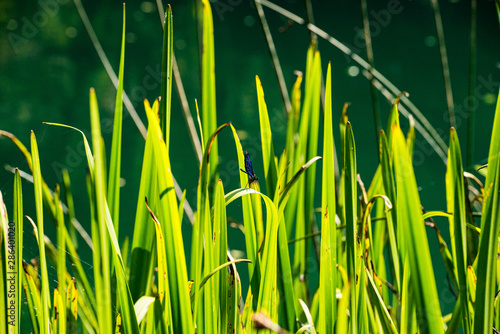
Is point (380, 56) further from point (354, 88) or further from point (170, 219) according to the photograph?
point (170, 219)

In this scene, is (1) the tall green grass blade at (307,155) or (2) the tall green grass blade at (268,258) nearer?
(2) the tall green grass blade at (268,258)

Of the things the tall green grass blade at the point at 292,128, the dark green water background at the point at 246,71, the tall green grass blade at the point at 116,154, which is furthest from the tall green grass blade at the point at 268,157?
the dark green water background at the point at 246,71

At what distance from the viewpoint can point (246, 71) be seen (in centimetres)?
106

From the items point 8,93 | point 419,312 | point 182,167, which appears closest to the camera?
point 419,312

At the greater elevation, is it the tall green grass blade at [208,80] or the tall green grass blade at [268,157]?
the tall green grass blade at [208,80]

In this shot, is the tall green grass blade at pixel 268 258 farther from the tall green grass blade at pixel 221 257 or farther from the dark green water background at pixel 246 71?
the dark green water background at pixel 246 71

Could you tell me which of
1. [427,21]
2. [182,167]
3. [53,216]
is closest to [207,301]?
[53,216]

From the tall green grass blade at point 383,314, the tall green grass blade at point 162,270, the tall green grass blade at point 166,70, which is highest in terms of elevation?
the tall green grass blade at point 166,70

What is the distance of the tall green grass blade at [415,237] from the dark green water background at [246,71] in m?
0.77

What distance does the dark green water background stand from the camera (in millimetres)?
976

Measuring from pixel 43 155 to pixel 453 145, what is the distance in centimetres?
98

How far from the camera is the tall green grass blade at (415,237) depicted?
21 centimetres

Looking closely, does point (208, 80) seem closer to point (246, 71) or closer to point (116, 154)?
point (116, 154)

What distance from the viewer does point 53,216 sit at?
35cm
